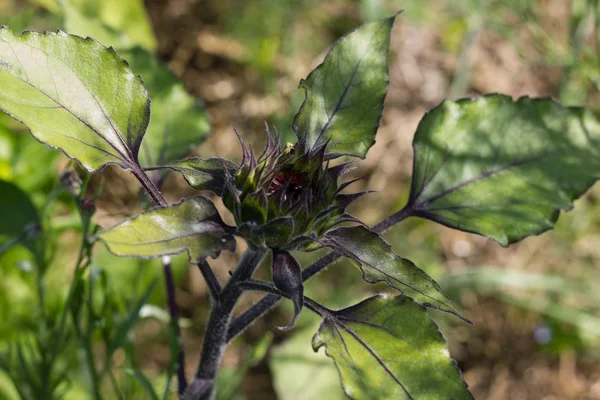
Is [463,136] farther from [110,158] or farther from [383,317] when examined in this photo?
[110,158]

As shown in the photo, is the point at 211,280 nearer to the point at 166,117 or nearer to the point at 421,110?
the point at 166,117

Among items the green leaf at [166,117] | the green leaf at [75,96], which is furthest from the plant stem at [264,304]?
the green leaf at [166,117]

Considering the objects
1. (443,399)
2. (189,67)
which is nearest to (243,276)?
(443,399)

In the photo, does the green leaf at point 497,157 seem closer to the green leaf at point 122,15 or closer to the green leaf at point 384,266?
the green leaf at point 384,266

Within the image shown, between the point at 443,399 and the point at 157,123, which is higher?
the point at 157,123

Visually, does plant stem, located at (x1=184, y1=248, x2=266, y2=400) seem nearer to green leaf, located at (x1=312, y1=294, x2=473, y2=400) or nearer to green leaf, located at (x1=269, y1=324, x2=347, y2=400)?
green leaf, located at (x1=312, y1=294, x2=473, y2=400)

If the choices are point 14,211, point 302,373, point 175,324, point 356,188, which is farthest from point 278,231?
point 356,188

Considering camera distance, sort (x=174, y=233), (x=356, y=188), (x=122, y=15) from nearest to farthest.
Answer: (x=174, y=233) < (x=122, y=15) < (x=356, y=188)
